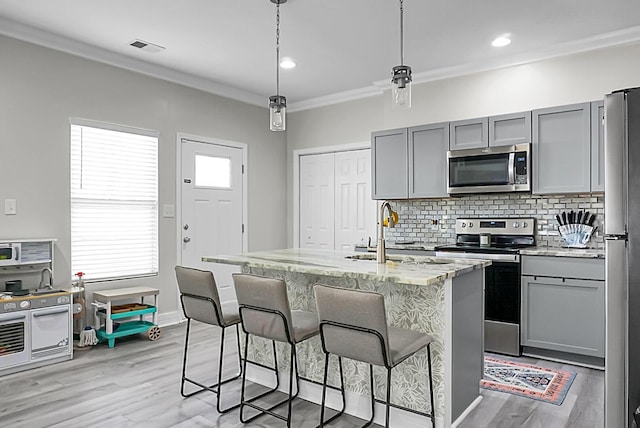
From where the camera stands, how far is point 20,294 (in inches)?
136

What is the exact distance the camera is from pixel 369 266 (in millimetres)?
2502

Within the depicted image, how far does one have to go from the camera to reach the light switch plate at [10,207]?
364cm

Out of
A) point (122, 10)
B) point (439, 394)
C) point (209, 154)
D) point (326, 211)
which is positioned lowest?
point (439, 394)

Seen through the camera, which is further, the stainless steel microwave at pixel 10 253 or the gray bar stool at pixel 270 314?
the stainless steel microwave at pixel 10 253

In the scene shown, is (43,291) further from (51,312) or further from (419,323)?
(419,323)

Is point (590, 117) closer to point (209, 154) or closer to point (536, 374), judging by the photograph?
point (536, 374)

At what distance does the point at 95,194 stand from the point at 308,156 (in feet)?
9.29

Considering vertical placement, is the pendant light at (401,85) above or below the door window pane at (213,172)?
above

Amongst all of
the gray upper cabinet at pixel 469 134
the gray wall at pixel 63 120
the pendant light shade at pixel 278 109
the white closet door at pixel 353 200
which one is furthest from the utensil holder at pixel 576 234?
the gray wall at pixel 63 120

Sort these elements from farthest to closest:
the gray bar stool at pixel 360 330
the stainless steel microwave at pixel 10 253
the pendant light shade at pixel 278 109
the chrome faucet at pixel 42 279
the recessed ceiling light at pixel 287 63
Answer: the recessed ceiling light at pixel 287 63, the chrome faucet at pixel 42 279, the stainless steel microwave at pixel 10 253, the pendant light shade at pixel 278 109, the gray bar stool at pixel 360 330

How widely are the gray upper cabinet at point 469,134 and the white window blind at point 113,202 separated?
3.12 meters

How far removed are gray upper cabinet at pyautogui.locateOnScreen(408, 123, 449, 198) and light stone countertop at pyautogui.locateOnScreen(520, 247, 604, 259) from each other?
3.50 feet

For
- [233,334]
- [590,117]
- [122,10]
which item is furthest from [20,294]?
[590,117]

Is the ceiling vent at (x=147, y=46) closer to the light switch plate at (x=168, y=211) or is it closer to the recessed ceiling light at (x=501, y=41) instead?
the light switch plate at (x=168, y=211)
